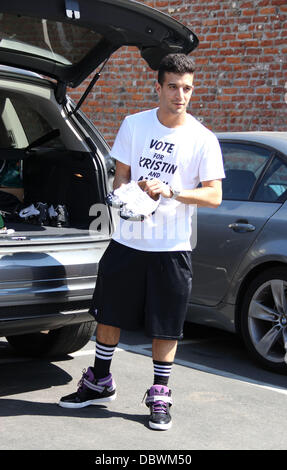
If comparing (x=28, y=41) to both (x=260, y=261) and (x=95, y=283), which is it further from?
(x=260, y=261)

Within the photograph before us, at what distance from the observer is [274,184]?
17.6ft

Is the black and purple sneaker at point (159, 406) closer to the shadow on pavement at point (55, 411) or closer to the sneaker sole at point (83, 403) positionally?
the shadow on pavement at point (55, 411)

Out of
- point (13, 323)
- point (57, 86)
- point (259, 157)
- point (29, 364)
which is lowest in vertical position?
point (29, 364)

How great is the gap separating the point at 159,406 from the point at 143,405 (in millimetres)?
340

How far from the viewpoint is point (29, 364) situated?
5.27 m

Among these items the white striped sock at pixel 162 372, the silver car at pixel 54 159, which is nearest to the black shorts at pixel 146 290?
the white striped sock at pixel 162 372

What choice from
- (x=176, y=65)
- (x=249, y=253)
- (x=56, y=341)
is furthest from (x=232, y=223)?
(x=176, y=65)

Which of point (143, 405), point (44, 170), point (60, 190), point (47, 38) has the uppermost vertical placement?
point (47, 38)

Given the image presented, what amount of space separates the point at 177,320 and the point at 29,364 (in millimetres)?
1526

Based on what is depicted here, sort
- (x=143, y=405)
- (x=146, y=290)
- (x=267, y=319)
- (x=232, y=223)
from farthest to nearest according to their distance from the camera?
(x=232, y=223)
(x=267, y=319)
(x=143, y=405)
(x=146, y=290)

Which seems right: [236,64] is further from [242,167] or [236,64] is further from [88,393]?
[88,393]

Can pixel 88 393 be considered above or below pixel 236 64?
below

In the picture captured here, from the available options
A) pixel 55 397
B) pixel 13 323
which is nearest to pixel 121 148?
pixel 13 323
